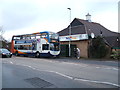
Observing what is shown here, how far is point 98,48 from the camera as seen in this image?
2102 centimetres

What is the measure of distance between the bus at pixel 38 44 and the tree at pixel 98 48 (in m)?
5.53

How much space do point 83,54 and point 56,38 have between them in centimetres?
556

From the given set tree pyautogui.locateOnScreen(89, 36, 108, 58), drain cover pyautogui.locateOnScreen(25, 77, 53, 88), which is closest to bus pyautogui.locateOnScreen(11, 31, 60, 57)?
tree pyautogui.locateOnScreen(89, 36, 108, 58)

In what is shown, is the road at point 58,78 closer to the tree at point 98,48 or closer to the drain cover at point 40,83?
the drain cover at point 40,83

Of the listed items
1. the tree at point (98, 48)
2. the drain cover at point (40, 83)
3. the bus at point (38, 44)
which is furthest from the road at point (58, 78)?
the tree at point (98, 48)

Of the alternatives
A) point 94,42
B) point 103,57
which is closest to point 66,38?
point 94,42

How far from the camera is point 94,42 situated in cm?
2122

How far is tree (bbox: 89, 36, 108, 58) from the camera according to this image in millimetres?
20734

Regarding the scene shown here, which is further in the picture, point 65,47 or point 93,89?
point 65,47

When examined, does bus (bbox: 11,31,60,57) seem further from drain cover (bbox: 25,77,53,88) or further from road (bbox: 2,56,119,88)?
drain cover (bbox: 25,77,53,88)

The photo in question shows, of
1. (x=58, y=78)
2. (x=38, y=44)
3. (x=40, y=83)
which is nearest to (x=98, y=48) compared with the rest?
(x=38, y=44)

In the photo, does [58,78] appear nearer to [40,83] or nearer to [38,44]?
[40,83]

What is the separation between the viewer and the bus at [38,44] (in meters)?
20.5

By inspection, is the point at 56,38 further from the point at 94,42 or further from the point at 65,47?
the point at 94,42
